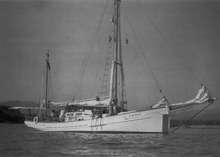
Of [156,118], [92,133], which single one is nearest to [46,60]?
[92,133]

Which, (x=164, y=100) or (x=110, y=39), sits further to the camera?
(x=110, y=39)

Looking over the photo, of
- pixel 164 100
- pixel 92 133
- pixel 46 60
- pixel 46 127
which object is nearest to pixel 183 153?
pixel 164 100

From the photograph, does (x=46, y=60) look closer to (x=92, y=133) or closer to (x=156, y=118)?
(x=92, y=133)

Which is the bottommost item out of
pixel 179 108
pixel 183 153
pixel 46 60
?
pixel 183 153

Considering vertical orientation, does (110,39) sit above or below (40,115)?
above

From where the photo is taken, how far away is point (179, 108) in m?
54.4

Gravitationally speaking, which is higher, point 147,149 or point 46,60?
point 46,60

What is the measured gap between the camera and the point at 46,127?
7025 centimetres

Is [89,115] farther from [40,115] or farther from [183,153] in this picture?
[183,153]

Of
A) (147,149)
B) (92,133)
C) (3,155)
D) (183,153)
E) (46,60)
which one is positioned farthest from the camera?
(46,60)

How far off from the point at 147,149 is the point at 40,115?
149 feet

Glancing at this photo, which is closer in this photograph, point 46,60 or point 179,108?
point 179,108

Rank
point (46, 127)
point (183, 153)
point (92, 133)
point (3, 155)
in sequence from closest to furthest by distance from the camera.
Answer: point (3, 155)
point (183, 153)
point (92, 133)
point (46, 127)

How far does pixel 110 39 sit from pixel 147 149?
84.0ft
